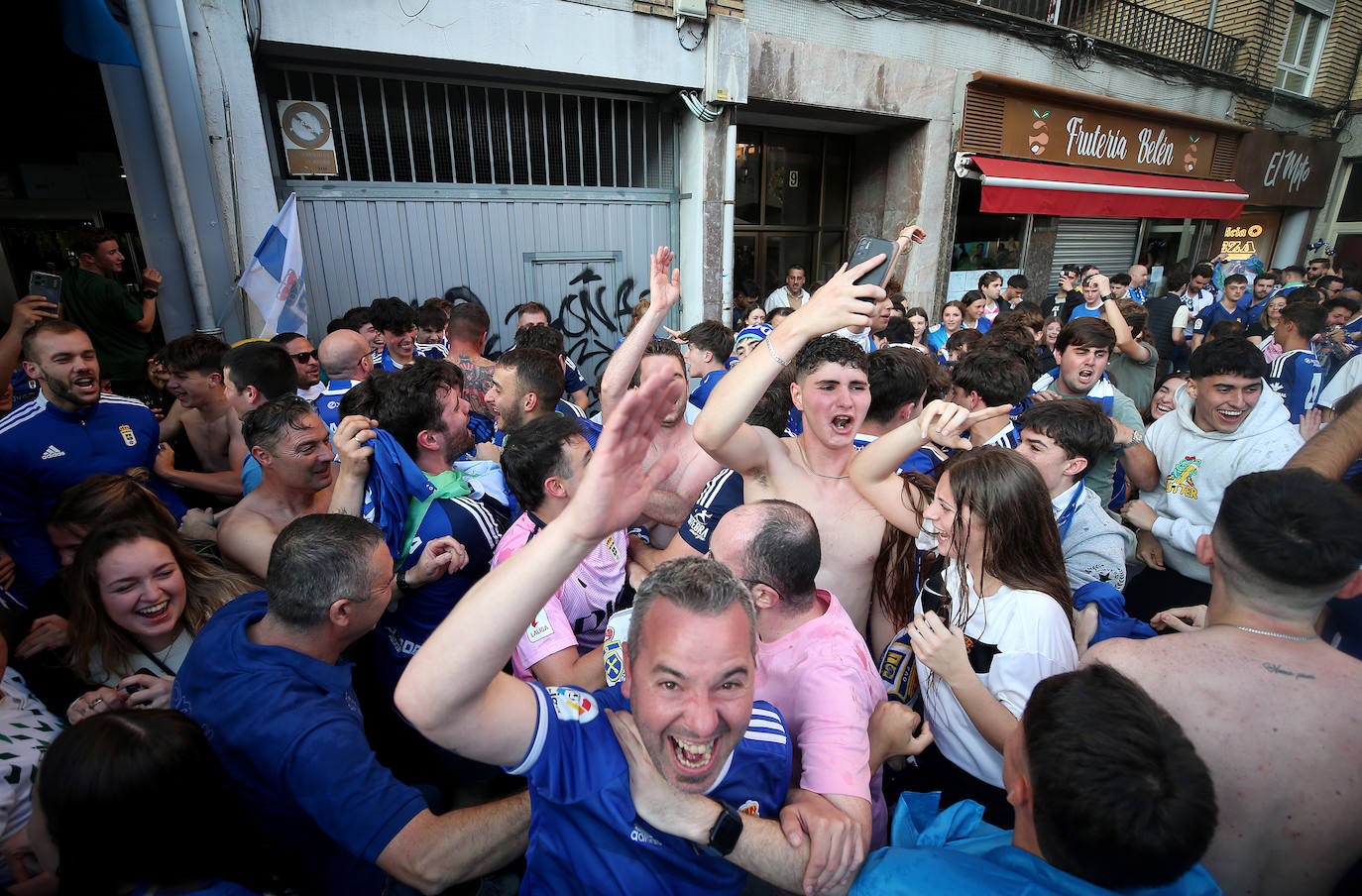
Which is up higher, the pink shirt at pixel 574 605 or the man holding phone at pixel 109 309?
the man holding phone at pixel 109 309

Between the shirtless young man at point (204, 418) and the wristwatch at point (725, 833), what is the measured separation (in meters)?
3.51

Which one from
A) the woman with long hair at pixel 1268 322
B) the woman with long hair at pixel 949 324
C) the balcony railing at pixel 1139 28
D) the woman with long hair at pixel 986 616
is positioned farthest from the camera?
the balcony railing at pixel 1139 28

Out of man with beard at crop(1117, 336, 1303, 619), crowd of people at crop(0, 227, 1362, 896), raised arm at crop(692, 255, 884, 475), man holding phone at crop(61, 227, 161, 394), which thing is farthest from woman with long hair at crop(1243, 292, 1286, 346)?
man holding phone at crop(61, 227, 161, 394)

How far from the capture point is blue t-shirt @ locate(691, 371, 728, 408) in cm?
468

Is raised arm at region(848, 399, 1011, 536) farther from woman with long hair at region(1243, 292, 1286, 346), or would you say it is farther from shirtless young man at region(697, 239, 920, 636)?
woman with long hair at region(1243, 292, 1286, 346)

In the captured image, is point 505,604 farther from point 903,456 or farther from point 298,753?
point 903,456

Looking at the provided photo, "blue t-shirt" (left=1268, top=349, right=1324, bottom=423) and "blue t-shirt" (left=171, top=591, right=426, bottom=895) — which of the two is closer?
"blue t-shirt" (left=171, top=591, right=426, bottom=895)

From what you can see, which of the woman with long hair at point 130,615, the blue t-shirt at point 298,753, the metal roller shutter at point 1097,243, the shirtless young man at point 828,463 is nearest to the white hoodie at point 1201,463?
the shirtless young man at point 828,463

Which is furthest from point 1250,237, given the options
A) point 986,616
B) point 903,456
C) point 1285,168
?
point 986,616

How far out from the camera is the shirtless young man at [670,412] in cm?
246

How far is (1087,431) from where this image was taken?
8.73 feet

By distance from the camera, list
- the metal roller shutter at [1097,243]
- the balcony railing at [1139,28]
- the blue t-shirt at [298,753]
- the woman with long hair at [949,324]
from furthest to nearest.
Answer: the metal roller shutter at [1097,243] < the balcony railing at [1139,28] < the woman with long hair at [949,324] < the blue t-shirt at [298,753]

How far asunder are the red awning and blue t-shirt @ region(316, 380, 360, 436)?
907 centimetres

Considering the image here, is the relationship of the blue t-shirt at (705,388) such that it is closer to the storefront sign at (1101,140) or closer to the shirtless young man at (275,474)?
the shirtless young man at (275,474)
